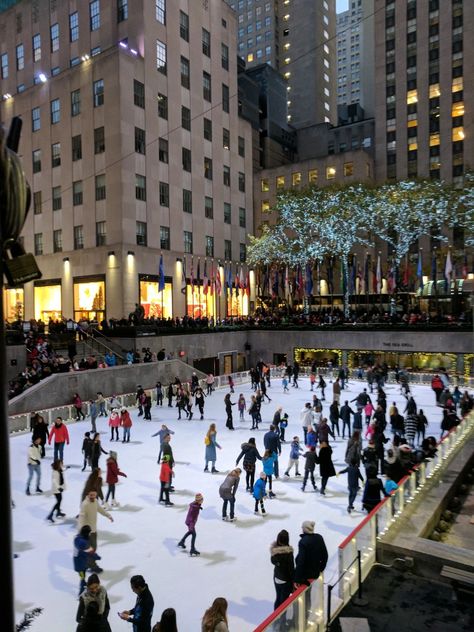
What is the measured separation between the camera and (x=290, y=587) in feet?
22.6

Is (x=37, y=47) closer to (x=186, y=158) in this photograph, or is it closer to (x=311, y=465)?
(x=186, y=158)

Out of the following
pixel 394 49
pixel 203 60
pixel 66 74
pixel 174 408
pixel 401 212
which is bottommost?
pixel 174 408

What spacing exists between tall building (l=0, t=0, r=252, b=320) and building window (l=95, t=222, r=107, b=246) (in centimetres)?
13

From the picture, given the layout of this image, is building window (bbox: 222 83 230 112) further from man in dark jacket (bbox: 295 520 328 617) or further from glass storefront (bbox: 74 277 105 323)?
man in dark jacket (bbox: 295 520 328 617)

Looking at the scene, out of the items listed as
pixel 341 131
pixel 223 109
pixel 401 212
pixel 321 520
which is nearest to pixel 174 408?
pixel 321 520

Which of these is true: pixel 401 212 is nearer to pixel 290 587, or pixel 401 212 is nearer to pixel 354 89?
pixel 290 587

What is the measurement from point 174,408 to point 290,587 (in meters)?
17.7

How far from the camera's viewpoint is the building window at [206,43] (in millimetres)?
46875

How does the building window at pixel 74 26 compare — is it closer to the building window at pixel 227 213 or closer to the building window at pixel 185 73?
the building window at pixel 185 73

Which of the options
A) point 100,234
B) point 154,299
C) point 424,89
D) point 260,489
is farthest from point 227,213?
point 260,489

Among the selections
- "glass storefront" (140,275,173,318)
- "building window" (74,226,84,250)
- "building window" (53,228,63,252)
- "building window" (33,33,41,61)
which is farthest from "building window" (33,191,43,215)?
"building window" (33,33,41,61)

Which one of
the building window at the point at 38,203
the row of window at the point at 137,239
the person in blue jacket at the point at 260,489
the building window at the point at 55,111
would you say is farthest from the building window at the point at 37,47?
the person in blue jacket at the point at 260,489

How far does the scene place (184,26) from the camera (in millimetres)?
44031

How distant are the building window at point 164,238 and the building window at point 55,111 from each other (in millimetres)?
13040
